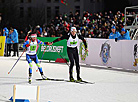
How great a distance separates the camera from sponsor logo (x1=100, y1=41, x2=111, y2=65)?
17630mm

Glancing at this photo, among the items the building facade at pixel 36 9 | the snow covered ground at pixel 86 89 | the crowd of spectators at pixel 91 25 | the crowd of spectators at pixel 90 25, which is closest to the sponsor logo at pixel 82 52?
the snow covered ground at pixel 86 89

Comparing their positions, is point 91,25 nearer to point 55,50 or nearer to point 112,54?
point 55,50

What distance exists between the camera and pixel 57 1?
3142 inches

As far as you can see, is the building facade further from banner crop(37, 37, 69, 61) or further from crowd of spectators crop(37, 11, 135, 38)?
banner crop(37, 37, 69, 61)

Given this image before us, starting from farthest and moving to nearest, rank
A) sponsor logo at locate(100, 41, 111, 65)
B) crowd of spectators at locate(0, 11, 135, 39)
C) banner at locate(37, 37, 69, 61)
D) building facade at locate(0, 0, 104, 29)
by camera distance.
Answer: building facade at locate(0, 0, 104, 29), crowd of spectators at locate(0, 11, 135, 39), banner at locate(37, 37, 69, 61), sponsor logo at locate(100, 41, 111, 65)

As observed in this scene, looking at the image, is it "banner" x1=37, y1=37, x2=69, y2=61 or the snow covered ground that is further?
"banner" x1=37, y1=37, x2=69, y2=61

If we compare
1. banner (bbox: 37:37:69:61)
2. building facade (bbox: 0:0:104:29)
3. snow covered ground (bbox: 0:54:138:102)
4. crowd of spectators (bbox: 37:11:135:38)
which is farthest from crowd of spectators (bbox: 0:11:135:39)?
building facade (bbox: 0:0:104:29)

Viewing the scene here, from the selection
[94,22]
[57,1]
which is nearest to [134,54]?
[94,22]

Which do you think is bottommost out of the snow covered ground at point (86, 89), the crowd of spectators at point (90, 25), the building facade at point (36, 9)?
the snow covered ground at point (86, 89)

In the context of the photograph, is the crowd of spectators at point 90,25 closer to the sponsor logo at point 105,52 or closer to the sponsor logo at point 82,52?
the sponsor logo at point 82,52

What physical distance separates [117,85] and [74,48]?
2068 mm

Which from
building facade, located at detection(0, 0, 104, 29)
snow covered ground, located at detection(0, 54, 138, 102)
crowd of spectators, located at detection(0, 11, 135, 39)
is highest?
building facade, located at detection(0, 0, 104, 29)

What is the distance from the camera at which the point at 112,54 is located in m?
17.3

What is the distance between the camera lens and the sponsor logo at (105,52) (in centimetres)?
1763
